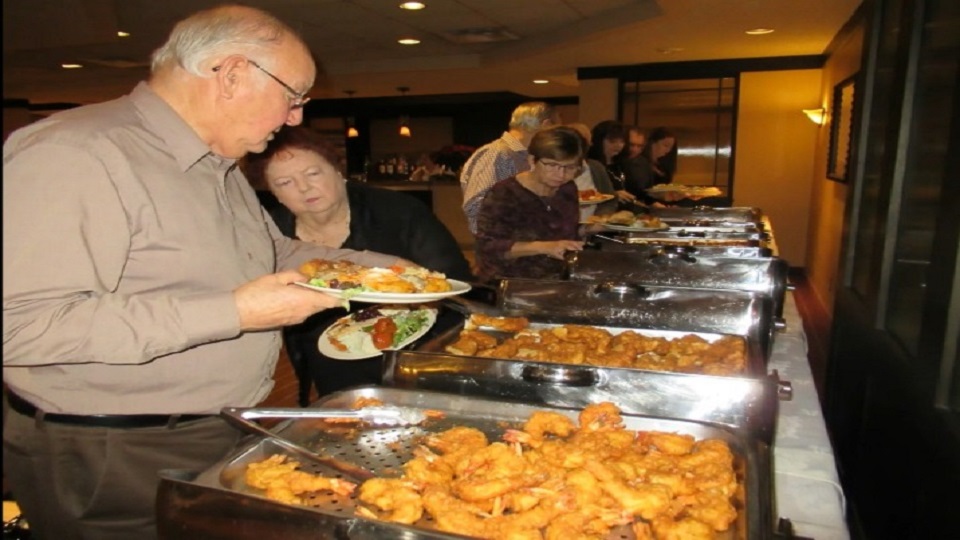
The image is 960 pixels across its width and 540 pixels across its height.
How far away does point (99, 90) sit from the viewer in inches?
406

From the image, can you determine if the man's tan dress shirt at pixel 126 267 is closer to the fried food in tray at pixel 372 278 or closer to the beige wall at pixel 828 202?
the fried food in tray at pixel 372 278

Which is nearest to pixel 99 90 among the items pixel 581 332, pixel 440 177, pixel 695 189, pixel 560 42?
pixel 440 177

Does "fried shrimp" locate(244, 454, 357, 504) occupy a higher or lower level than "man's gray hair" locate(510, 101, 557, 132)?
lower

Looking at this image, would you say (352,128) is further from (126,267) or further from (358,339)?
(126,267)

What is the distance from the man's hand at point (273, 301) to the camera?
1122 millimetres

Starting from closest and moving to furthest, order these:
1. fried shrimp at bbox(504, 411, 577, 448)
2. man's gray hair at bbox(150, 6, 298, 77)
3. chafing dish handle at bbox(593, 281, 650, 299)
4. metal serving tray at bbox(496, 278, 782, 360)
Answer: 1. fried shrimp at bbox(504, 411, 577, 448)
2. man's gray hair at bbox(150, 6, 298, 77)
3. metal serving tray at bbox(496, 278, 782, 360)
4. chafing dish handle at bbox(593, 281, 650, 299)

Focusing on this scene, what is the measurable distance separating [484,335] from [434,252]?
1.39 ft

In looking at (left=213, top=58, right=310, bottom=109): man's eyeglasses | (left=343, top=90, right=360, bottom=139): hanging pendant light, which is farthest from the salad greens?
(left=343, top=90, right=360, bottom=139): hanging pendant light

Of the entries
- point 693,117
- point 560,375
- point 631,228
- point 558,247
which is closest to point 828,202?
point 693,117

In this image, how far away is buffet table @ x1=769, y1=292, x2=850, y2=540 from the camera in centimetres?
126

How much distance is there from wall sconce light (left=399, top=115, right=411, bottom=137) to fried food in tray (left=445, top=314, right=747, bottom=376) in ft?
38.9

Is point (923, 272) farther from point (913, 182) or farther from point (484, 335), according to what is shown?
point (484, 335)

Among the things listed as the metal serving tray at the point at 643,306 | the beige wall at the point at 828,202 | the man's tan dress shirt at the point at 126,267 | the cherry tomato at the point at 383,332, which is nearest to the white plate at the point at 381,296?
the man's tan dress shirt at the point at 126,267

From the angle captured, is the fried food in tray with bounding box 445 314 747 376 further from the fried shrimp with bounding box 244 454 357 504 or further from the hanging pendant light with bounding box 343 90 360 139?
the hanging pendant light with bounding box 343 90 360 139
